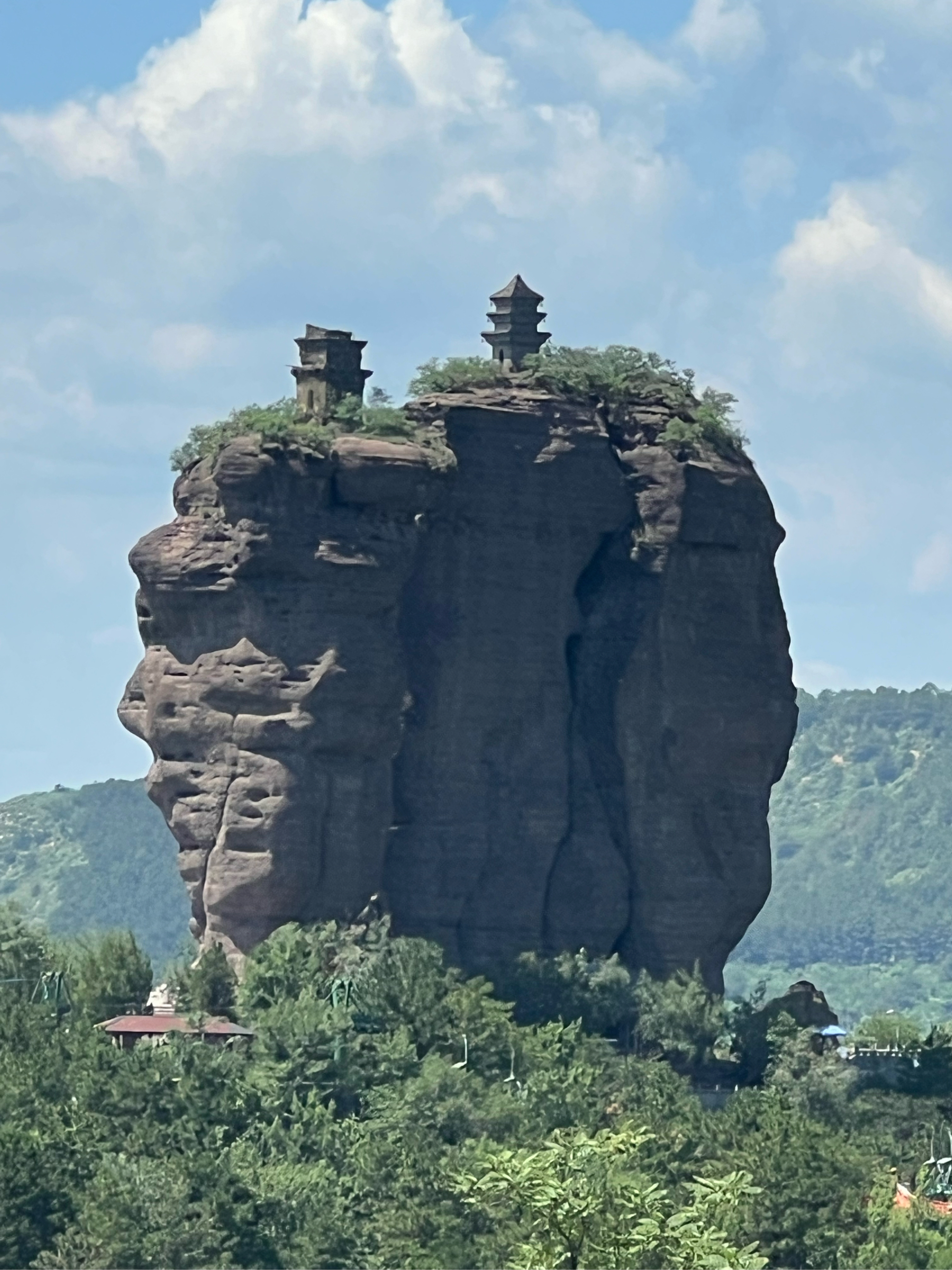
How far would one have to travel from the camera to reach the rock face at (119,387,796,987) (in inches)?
3959

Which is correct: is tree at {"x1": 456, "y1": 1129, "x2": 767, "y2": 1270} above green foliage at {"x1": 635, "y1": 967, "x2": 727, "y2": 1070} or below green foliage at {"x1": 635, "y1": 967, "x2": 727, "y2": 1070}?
below

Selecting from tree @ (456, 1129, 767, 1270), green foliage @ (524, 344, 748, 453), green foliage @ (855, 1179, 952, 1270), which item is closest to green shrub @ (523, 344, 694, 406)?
green foliage @ (524, 344, 748, 453)

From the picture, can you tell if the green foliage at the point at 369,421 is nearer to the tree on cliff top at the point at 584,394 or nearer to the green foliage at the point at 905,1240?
the tree on cliff top at the point at 584,394

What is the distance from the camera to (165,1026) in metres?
101

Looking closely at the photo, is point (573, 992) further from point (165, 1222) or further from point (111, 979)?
point (165, 1222)

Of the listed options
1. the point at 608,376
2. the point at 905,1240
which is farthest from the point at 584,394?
the point at 905,1240

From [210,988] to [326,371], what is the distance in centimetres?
1443

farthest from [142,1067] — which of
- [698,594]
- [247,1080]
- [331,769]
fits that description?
[698,594]

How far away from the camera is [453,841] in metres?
105

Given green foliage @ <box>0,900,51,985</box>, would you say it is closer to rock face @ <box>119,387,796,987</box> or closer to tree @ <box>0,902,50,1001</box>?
tree @ <box>0,902,50,1001</box>

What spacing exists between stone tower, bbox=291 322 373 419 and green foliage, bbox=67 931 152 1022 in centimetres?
1317

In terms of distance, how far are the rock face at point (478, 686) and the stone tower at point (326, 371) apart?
6.21 ft

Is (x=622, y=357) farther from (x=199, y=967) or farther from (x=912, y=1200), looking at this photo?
(x=912, y=1200)

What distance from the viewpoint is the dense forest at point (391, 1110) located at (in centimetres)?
8238
